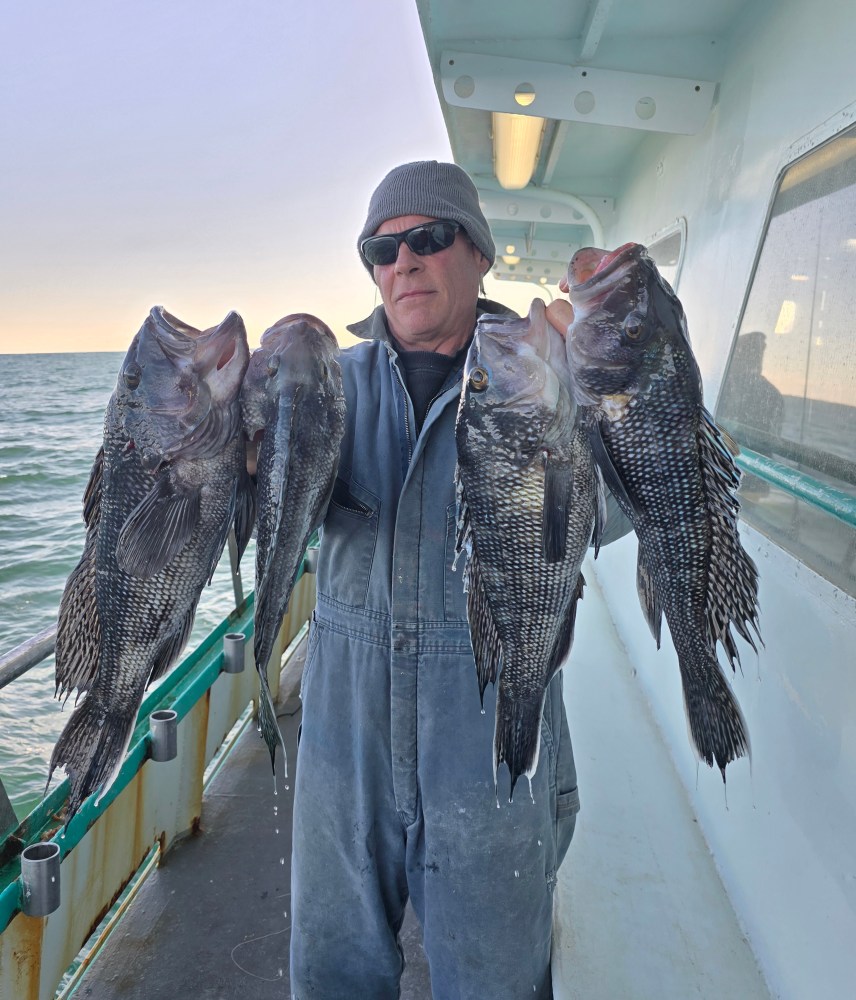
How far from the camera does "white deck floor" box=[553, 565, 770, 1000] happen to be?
2.20m

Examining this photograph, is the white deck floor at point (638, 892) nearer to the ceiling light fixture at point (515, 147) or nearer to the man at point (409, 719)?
the man at point (409, 719)

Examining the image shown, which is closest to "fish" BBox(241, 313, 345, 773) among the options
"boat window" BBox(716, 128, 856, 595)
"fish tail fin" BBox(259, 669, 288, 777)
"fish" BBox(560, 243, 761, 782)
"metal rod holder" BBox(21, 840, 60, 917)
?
"fish tail fin" BBox(259, 669, 288, 777)

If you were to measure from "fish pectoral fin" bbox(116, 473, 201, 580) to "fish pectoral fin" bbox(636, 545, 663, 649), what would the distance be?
1.05m

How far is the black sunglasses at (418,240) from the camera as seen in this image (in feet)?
6.65

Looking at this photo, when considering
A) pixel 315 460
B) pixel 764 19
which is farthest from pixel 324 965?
pixel 764 19

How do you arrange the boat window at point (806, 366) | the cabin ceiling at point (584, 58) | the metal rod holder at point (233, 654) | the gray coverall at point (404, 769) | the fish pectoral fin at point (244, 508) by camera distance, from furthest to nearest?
1. the metal rod holder at point (233, 654)
2. the cabin ceiling at point (584, 58)
3. the boat window at point (806, 366)
4. the gray coverall at point (404, 769)
5. the fish pectoral fin at point (244, 508)

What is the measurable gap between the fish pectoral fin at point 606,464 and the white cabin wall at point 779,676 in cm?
77

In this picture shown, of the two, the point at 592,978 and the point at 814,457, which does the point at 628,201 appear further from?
the point at 592,978

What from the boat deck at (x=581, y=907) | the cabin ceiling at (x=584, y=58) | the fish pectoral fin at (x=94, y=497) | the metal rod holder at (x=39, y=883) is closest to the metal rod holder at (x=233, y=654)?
the boat deck at (x=581, y=907)

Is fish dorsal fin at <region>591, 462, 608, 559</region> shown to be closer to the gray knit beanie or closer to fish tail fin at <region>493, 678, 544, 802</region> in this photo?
fish tail fin at <region>493, 678, 544, 802</region>

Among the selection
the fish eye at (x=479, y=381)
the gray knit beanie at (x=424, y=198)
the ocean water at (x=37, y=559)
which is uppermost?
the gray knit beanie at (x=424, y=198)

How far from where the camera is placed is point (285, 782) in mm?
3646

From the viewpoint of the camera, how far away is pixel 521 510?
1.52m

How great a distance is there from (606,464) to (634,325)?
287mm
